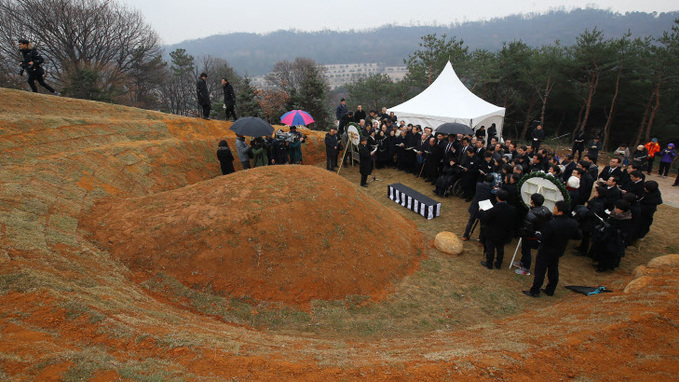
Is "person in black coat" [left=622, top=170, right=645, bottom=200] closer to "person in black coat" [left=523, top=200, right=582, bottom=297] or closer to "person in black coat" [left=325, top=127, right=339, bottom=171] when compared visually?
"person in black coat" [left=523, top=200, right=582, bottom=297]

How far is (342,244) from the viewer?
674 centimetres

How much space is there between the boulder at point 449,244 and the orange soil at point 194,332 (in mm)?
1396

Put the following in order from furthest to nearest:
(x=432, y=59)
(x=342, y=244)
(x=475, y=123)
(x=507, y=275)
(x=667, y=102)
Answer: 1. (x=432, y=59)
2. (x=667, y=102)
3. (x=475, y=123)
4. (x=507, y=275)
5. (x=342, y=244)

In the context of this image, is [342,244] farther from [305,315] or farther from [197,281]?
[197,281]

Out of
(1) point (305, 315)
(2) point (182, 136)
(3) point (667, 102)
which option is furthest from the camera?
(3) point (667, 102)

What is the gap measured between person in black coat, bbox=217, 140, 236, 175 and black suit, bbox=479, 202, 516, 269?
769 centimetres

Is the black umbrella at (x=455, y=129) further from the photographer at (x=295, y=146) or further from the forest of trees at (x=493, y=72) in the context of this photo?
the forest of trees at (x=493, y=72)

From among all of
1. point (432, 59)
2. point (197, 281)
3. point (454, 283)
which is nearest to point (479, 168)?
point (454, 283)

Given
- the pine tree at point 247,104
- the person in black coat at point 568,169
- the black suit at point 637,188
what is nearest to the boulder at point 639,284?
the black suit at point 637,188

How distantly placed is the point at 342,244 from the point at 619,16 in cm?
19879

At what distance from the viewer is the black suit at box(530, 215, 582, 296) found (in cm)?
593

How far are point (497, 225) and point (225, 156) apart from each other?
8112mm

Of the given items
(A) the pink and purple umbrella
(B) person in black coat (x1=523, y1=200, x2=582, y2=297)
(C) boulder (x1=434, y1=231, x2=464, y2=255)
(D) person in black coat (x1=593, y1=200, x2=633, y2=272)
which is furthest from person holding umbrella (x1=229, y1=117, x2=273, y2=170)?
(D) person in black coat (x1=593, y1=200, x2=633, y2=272)

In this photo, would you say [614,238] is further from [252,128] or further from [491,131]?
[491,131]
